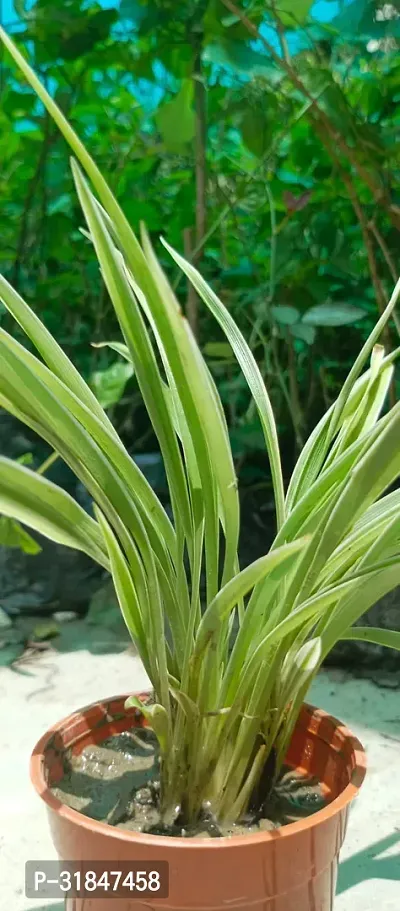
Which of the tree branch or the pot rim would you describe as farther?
the tree branch

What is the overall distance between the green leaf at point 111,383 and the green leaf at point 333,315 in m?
0.26

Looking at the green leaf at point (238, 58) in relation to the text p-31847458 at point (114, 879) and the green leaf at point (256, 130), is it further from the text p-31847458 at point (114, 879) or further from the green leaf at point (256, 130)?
the text p-31847458 at point (114, 879)

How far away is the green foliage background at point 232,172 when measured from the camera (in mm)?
970

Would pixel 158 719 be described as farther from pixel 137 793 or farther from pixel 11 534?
pixel 11 534

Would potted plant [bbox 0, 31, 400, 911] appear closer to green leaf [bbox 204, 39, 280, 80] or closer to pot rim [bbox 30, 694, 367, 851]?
pot rim [bbox 30, 694, 367, 851]

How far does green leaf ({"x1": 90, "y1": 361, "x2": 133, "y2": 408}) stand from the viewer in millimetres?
903

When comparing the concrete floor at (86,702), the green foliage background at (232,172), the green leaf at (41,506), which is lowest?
the concrete floor at (86,702)

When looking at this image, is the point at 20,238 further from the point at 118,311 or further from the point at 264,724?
the point at 264,724

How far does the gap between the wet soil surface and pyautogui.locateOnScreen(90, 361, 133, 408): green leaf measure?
0.48 metres

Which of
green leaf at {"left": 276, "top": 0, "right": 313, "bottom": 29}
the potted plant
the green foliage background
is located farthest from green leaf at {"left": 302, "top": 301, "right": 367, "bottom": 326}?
the potted plant

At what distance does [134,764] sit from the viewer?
19.6 inches

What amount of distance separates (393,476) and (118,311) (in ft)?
0.59

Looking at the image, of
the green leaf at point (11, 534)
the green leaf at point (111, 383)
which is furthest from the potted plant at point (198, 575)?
the green leaf at point (111, 383)

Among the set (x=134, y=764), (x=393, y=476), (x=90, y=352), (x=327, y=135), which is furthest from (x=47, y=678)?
(x=327, y=135)
